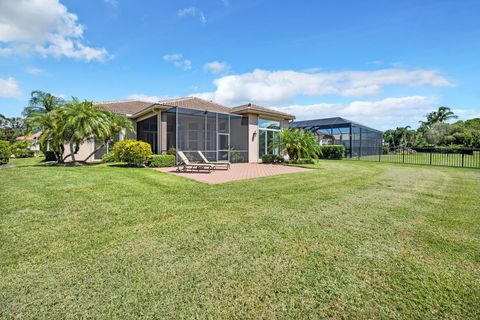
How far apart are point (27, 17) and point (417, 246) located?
16.1 metres

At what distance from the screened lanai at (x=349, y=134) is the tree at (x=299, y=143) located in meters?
9.59

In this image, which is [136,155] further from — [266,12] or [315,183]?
[266,12]

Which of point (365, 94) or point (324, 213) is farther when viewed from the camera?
point (365, 94)

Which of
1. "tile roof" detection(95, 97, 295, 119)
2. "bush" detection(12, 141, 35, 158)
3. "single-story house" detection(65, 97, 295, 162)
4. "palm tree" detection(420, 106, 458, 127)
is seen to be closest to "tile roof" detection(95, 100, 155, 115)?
"tile roof" detection(95, 97, 295, 119)

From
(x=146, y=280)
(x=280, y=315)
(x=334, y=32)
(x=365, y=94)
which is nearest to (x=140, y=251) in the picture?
(x=146, y=280)

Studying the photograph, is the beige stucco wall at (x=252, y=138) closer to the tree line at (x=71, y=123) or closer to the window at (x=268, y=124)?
the window at (x=268, y=124)

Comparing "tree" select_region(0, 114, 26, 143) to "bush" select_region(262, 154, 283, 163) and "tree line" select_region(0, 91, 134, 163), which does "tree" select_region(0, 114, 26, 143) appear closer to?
"tree line" select_region(0, 91, 134, 163)

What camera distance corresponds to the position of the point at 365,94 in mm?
28312

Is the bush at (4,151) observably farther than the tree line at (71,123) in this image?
Yes

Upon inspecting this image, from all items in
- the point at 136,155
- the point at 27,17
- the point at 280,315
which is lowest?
the point at 280,315

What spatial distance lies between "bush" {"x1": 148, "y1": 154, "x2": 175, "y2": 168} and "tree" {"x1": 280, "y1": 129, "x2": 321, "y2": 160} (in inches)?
324

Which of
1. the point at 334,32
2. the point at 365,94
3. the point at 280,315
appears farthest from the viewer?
the point at 365,94

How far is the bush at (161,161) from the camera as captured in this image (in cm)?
1384

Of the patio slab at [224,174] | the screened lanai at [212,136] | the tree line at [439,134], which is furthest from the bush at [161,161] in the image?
the tree line at [439,134]
